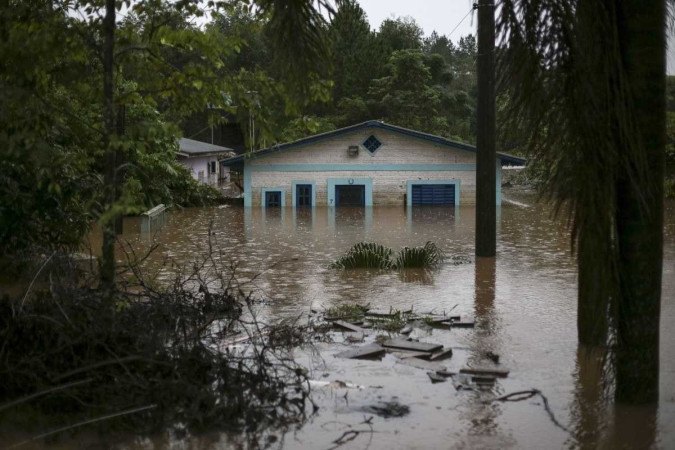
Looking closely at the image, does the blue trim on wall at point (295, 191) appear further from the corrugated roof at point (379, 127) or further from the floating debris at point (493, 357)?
the floating debris at point (493, 357)

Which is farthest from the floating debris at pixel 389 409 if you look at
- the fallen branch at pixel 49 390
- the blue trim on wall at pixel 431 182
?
the blue trim on wall at pixel 431 182

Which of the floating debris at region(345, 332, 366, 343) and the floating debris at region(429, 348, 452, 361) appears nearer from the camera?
the floating debris at region(429, 348, 452, 361)

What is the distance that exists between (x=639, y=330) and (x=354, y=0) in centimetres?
398

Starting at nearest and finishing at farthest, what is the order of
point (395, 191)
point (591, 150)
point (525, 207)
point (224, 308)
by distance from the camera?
point (591, 150), point (224, 308), point (525, 207), point (395, 191)

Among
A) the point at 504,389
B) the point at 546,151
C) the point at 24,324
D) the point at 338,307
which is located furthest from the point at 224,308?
the point at 546,151

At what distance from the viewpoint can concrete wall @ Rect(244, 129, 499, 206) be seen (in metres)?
39.2

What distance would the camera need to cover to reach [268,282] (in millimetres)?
14867

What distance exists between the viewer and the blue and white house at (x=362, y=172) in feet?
129

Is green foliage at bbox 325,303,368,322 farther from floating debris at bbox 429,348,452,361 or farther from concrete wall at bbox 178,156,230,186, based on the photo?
concrete wall at bbox 178,156,230,186

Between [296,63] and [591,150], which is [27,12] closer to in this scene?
[296,63]

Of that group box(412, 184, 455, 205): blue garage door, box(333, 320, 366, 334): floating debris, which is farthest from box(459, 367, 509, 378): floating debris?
box(412, 184, 455, 205): blue garage door

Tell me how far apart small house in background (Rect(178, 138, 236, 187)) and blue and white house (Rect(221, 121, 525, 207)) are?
16.9 ft

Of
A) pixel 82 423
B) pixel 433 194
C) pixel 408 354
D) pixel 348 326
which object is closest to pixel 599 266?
pixel 408 354

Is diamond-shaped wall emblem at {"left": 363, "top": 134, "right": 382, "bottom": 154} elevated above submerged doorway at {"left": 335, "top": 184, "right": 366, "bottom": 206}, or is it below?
above
